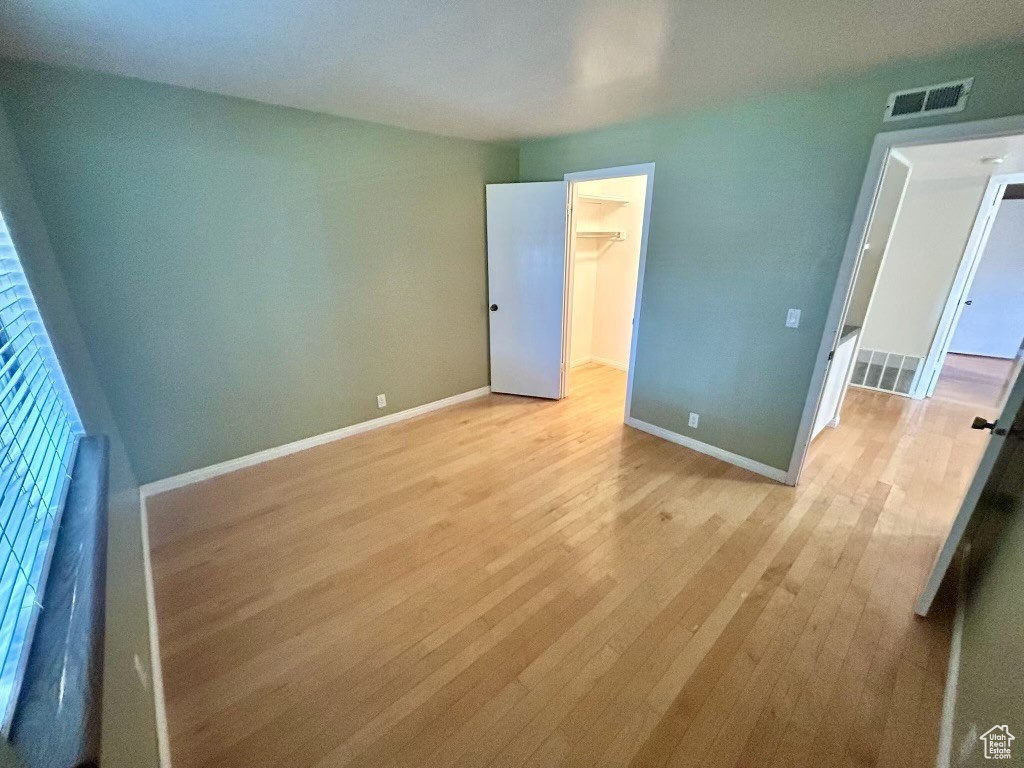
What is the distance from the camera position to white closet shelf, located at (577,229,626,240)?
15.3ft

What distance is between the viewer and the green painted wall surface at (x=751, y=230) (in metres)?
2.11

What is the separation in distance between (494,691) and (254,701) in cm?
87

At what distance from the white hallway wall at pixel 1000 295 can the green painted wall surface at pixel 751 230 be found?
5.58 m

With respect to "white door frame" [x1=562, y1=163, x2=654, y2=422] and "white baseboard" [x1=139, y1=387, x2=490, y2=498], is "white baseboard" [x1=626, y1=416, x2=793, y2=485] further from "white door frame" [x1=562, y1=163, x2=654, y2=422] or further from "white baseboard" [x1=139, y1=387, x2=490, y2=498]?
"white baseboard" [x1=139, y1=387, x2=490, y2=498]

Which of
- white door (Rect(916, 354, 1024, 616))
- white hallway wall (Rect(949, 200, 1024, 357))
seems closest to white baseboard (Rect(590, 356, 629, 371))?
white door (Rect(916, 354, 1024, 616))

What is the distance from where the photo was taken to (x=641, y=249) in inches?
122

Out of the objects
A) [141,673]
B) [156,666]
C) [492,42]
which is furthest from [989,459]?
[156,666]

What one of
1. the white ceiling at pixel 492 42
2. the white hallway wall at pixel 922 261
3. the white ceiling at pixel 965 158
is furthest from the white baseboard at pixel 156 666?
the white hallway wall at pixel 922 261

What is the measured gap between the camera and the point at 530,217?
12.0 ft

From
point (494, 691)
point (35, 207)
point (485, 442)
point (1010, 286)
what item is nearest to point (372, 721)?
point (494, 691)

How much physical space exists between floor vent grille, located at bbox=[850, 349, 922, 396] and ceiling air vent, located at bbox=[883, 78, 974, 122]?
2.88 m

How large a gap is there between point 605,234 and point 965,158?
2.87 meters

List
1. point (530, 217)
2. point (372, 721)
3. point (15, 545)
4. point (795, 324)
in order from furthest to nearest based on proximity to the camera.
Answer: point (530, 217)
point (795, 324)
point (372, 721)
point (15, 545)

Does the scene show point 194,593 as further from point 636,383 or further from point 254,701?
point 636,383
